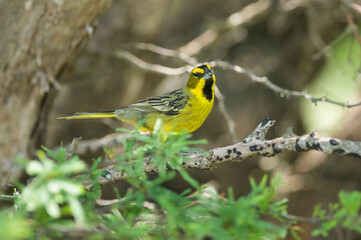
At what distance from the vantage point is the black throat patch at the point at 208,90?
4695 millimetres

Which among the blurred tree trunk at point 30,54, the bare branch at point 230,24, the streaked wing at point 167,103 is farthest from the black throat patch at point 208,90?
the bare branch at point 230,24

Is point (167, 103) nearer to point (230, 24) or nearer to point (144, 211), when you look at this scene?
point (230, 24)

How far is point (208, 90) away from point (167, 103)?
46 cm

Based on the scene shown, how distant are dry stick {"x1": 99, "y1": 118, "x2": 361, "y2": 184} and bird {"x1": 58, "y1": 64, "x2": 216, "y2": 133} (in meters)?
1.41

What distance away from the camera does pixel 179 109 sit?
14.9 feet

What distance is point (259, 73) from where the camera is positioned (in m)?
7.25

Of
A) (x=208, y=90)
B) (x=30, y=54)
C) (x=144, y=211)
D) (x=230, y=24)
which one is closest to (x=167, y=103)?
(x=208, y=90)

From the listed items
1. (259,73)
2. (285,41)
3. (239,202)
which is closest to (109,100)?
(259,73)

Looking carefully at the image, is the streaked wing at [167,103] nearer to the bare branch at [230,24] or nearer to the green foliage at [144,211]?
the bare branch at [230,24]

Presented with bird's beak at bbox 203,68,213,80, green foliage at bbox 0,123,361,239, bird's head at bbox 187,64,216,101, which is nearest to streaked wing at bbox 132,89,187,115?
bird's head at bbox 187,64,216,101

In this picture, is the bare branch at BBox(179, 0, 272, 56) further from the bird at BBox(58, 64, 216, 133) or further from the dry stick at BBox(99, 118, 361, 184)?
the dry stick at BBox(99, 118, 361, 184)

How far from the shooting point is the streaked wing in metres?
4.56

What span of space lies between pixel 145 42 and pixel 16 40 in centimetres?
203

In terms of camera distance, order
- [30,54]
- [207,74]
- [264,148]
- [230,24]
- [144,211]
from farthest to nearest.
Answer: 1. [230,24]
2. [207,74]
3. [30,54]
4. [264,148]
5. [144,211]
